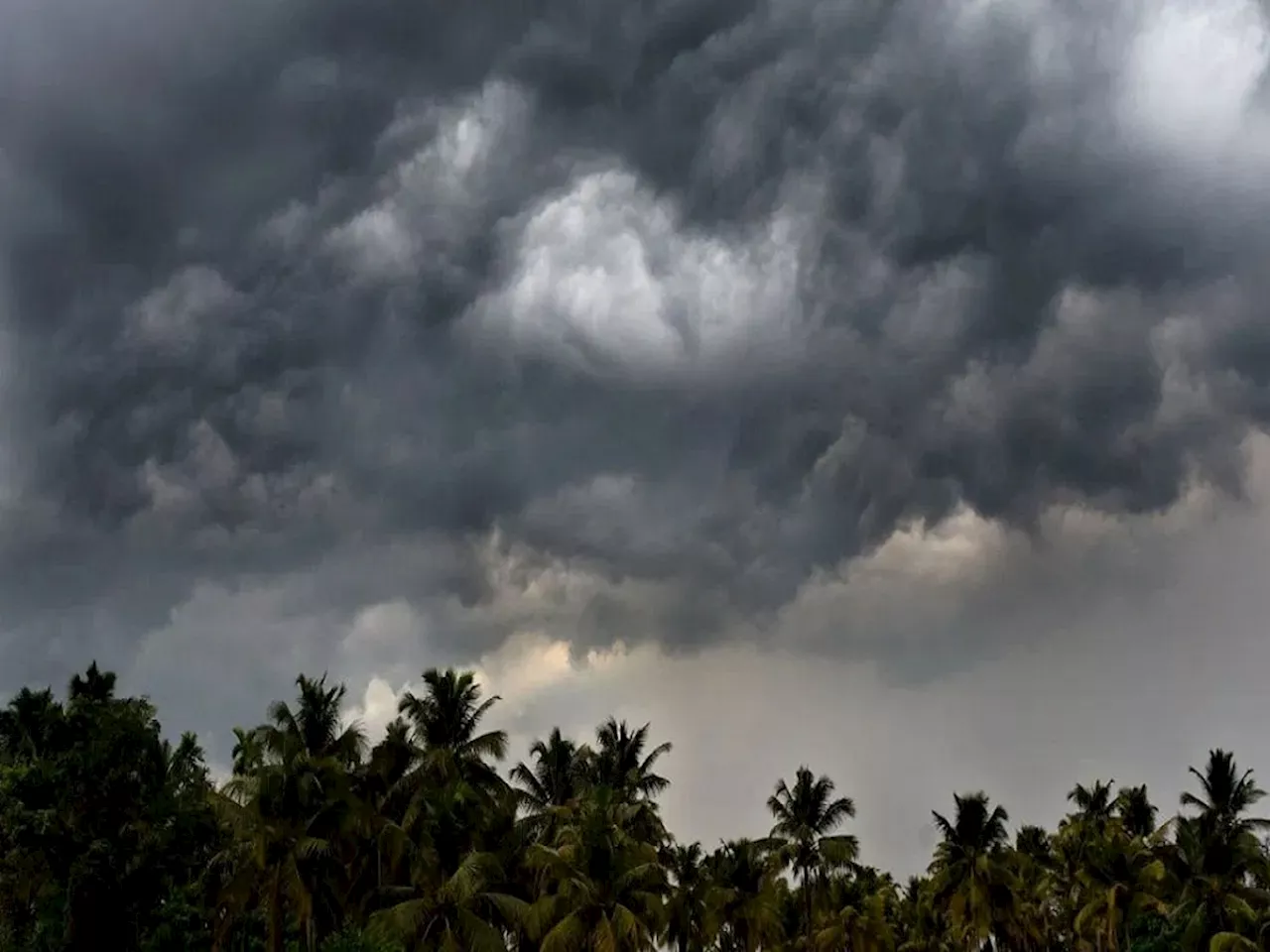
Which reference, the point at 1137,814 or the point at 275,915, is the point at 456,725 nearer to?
the point at 275,915

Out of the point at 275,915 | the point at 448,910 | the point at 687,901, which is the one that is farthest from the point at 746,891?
the point at 275,915

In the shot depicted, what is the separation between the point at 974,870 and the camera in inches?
3206

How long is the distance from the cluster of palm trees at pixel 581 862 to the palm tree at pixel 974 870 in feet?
0.46

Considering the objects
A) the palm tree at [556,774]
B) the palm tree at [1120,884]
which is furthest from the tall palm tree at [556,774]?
the palm tree at [1120,884]

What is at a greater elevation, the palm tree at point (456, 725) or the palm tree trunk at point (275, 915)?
the palm tree at point (456, 725)

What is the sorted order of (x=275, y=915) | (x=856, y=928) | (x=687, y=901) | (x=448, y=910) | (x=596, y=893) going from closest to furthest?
(x=275, y=915), (x=448, y=910), (x=596, y=893), (x=687, y=901), (x=856, y=928)

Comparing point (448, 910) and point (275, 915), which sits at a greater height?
point (448, 910)

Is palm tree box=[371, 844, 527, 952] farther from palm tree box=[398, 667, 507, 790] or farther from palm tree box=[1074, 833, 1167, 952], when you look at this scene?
palm tree box=[1074, 833, 1167, 952]

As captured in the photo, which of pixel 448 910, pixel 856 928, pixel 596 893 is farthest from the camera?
pixel 856 928

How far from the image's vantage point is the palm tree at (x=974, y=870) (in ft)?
266

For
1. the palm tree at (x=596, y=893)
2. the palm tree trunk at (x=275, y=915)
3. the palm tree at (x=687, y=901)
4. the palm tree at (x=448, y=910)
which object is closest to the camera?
the palm tree trunk at (x=275, y=915)

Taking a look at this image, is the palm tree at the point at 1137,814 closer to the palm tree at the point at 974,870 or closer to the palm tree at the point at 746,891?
the palm tree at the point at 974,870

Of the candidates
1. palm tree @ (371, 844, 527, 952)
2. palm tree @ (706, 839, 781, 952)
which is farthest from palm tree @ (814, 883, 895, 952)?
palm tree @ (371, 844, 527, 952)

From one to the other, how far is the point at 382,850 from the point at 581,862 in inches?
341
